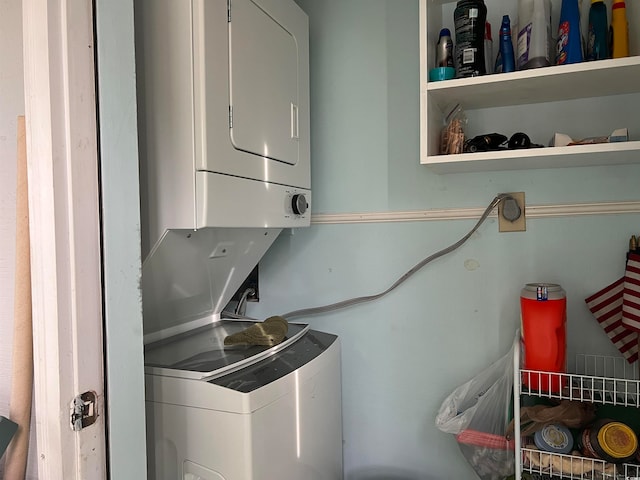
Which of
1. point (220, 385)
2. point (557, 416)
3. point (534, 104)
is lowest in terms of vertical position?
point (557, 416)

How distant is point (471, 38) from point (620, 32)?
0.41 meters

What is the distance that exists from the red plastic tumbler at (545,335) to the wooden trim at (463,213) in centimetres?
37

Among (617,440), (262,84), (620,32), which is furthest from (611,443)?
(262,84)

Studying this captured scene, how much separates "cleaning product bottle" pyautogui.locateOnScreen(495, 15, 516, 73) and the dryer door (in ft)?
2.29

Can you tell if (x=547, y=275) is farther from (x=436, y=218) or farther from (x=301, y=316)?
(x=301, y=316)

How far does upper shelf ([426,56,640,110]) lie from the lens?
1267 mm

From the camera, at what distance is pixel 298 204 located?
5.34 feet

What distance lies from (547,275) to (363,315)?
2.29ft

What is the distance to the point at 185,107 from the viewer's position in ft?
3.85

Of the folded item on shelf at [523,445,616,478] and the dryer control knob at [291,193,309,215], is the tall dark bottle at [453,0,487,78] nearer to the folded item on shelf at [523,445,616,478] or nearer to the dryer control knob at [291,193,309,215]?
the dryer control knob at [291,193,309,215]

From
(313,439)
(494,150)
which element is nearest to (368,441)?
(313,439)

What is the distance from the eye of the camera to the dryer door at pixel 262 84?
51.4 inches

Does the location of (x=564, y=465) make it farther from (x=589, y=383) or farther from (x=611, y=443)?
(x=589, y=383)

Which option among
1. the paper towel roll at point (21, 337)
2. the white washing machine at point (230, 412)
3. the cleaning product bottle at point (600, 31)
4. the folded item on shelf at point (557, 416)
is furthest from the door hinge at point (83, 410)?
the cleaning product bottle at point (600, 31)
